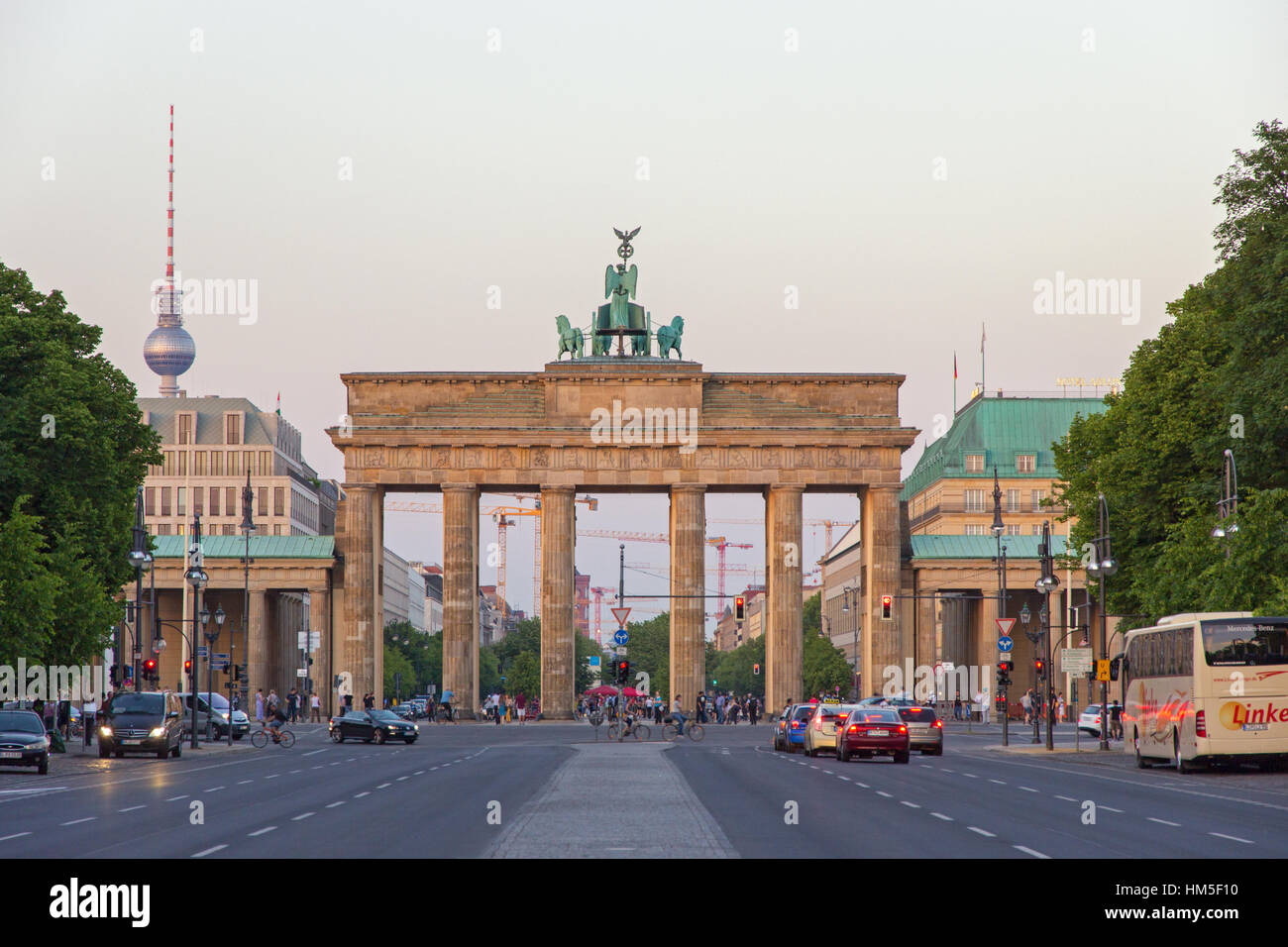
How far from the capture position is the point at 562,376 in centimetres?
10450

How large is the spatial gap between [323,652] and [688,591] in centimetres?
2070

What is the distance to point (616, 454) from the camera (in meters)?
106

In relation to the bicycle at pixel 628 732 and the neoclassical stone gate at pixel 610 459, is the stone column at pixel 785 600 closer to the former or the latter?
the neoclassical stone gate at pixel 610 459


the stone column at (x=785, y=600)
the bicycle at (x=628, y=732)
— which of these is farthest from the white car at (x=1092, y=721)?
the stone column at (x=785, y=600)

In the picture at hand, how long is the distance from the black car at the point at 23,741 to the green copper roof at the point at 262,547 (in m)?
62.7

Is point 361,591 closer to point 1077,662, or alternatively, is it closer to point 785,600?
point 785,600

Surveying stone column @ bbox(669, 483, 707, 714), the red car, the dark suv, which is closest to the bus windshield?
the red car

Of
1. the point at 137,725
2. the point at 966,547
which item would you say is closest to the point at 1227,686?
the point at 137,725

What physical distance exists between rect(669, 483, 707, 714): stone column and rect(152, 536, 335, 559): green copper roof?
786 inches

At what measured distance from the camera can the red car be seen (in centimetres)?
5219

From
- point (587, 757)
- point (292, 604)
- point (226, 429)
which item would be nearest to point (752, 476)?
point (292, 604)

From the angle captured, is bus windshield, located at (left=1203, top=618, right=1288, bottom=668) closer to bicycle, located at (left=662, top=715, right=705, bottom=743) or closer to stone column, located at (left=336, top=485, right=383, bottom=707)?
bicycle, located at (left=662, top=715, right=705, bottom=743)
